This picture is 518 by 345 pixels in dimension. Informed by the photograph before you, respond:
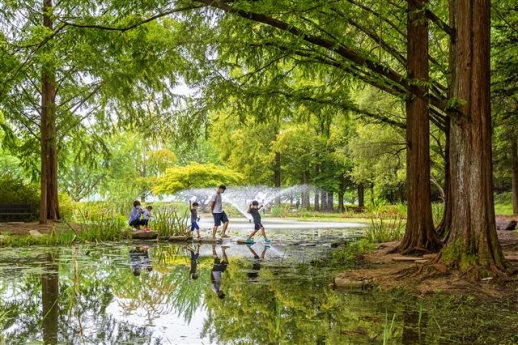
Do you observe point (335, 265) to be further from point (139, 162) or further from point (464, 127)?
point (139, 162)

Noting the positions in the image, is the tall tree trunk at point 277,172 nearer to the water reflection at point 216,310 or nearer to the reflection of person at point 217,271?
the reflection of person at point 217,271

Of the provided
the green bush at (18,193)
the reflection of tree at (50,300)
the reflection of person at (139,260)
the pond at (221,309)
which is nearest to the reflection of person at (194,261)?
the pond at (221,309)

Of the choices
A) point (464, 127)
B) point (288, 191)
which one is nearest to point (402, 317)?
point (464, 127)

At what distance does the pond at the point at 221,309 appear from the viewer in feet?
15.0

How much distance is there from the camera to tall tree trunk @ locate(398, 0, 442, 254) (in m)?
10.2

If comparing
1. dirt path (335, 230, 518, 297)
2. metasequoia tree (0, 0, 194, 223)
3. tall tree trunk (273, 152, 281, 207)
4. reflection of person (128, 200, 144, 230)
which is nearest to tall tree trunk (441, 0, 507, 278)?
dirt path (335, 230, 518, 297)

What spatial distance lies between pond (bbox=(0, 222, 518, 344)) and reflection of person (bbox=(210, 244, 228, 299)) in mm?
32

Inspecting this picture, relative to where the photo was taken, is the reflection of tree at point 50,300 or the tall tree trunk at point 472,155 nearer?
the reflection of tree at point 50,300

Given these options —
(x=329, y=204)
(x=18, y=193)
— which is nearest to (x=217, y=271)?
(x=18, y=193)

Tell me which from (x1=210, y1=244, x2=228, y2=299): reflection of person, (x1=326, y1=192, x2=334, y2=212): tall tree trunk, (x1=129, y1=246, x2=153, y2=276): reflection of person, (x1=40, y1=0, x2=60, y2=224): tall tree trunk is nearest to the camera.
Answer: (x1=210, y1=244, x2=228, y2=299): reflection of person

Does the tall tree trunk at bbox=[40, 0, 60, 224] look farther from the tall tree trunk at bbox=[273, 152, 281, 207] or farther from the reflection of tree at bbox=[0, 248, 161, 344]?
the tall tree trunk at bbox=[273, 152, 281, 207]

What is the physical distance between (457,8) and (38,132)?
55.3 feet

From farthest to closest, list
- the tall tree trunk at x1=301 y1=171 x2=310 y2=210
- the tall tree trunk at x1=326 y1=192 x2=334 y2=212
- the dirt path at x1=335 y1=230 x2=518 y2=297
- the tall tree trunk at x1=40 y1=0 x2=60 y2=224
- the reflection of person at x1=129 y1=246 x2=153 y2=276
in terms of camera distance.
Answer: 1. the tall tree trunk at x1=301 y1=171 x2=310 y2=210
2. the tall tree trunk at x1=326 y1=192 x2=334 y2=212
3. the tall tree trunk at x1=40 y1=0 x2=60 y2=224
4. the reflection of person at x1=129 y1=246 x2=153 y2=276
5. the dirt path at x1=335 y1=230 x2=518 y2=297

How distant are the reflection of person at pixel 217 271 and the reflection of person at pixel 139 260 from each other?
1168mm
